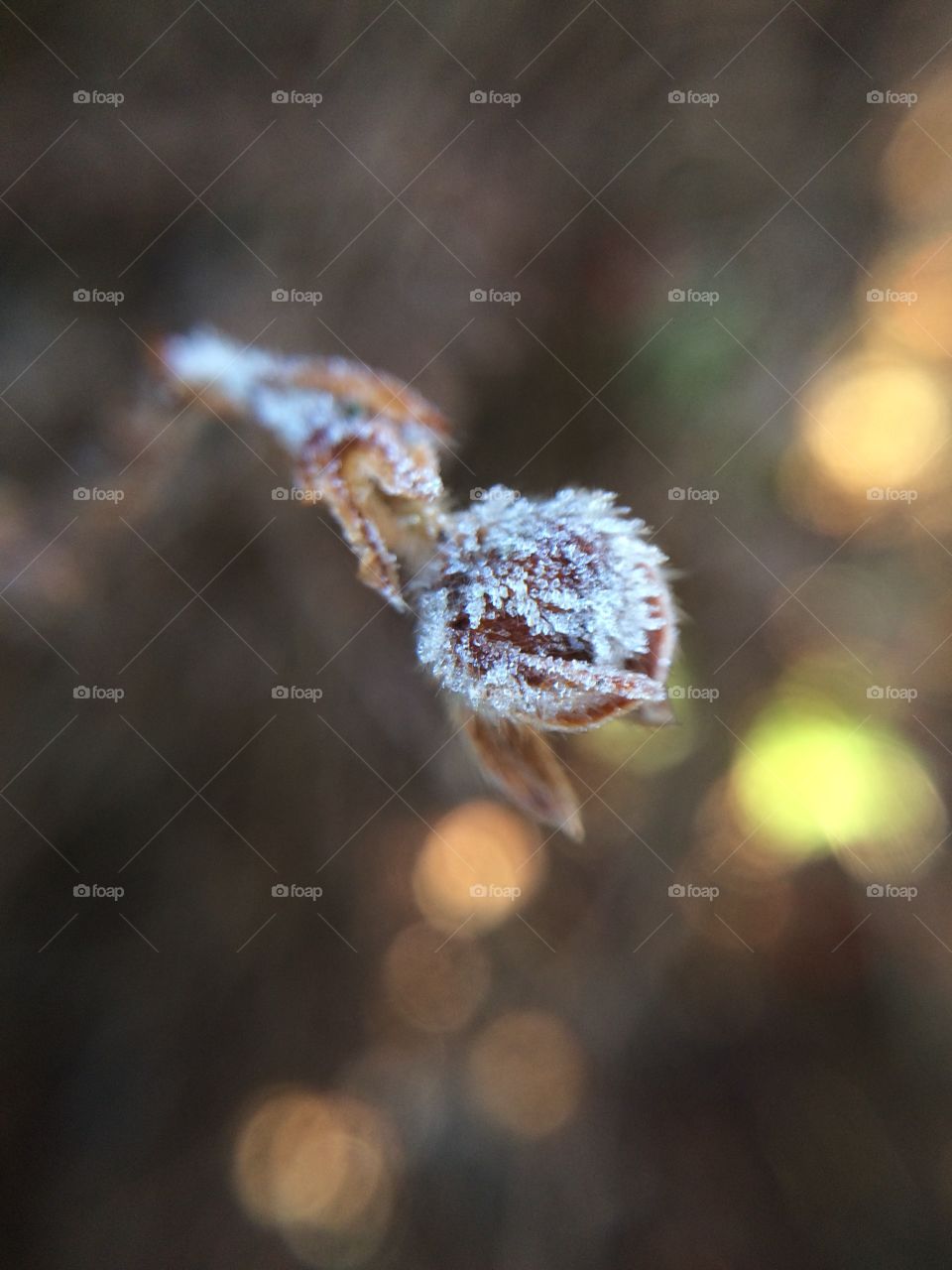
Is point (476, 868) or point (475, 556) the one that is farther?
point (476, 868)

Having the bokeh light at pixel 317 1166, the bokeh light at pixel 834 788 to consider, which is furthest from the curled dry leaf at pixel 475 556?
the bokeh light at pixel 317 1166

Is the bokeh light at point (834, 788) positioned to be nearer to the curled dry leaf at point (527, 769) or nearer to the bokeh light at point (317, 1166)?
the curled dry leaf at point (527, 769)

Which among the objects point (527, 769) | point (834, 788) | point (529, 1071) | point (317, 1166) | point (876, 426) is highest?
point (876, 426)

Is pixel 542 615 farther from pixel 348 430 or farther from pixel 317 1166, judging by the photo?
pixel 317 1166

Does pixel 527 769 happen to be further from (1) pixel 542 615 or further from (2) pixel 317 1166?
(2) pixel 317 1166

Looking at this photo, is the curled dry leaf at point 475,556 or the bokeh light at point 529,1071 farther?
the bokeh light at point 529,1071

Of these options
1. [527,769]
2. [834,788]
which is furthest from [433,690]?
[834,788]

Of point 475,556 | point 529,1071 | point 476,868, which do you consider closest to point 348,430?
point 475,556

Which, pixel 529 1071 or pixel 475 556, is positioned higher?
pixel 475 556
